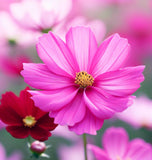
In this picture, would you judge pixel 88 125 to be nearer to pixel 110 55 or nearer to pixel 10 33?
pixel 110 55

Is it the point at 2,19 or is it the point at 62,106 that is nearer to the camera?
the point at 62,106

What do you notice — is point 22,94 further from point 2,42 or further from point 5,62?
point 2,42

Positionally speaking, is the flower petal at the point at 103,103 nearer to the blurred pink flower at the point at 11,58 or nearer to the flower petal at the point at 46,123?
the flower petal at the point at 46,123

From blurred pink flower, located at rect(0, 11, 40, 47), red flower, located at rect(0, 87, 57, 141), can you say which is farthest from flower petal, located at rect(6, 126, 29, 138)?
blurred pink flower, located at rect(0, 11, 40, 47)

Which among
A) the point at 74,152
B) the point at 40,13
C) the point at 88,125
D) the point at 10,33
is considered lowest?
the point at 88,125

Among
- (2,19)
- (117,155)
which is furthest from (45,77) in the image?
(2,19)

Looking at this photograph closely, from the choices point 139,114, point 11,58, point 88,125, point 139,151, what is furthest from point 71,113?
point 139,114

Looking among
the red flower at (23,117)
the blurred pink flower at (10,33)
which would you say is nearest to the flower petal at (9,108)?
the red flower at (23,117)

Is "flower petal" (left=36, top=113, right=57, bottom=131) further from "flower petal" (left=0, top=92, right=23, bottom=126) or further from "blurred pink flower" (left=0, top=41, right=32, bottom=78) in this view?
"blurred pink flower" (left=0, top=41, right=32, bottom=78)
